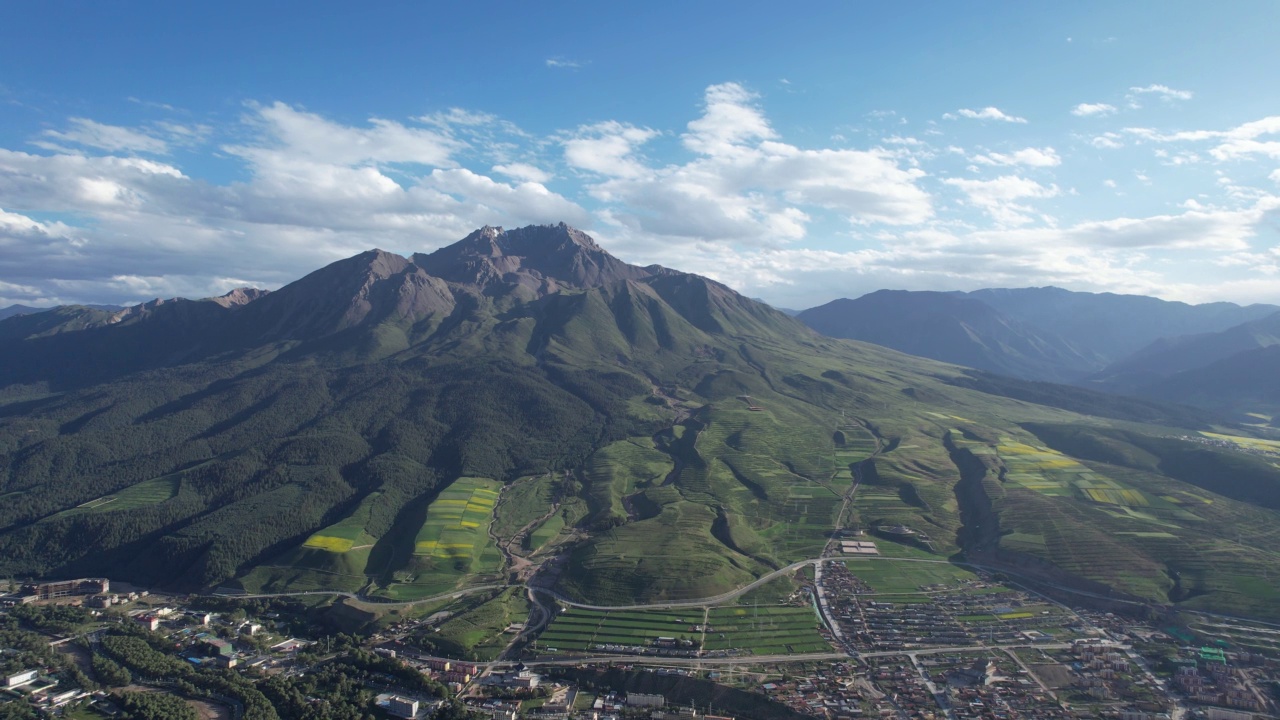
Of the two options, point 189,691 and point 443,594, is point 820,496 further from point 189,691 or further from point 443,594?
point 189,691

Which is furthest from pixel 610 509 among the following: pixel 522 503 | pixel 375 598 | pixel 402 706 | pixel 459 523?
pixel 402 706

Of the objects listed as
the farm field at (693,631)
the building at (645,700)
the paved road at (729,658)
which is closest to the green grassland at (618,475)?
the farm field at (693,631)

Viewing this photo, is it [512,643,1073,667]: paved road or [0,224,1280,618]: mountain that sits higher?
[0,224,1280,618]: mountain

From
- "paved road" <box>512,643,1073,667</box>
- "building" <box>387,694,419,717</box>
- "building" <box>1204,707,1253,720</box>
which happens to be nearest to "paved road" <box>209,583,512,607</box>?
"paved road" <box>512,643,1073,667</box>

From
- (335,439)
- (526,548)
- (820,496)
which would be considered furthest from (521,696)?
(335,439)

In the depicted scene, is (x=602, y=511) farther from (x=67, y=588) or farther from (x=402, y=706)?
(x=67, y=588)

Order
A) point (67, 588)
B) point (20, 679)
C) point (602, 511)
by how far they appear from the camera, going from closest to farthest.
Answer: point (20, 679) < point (67, 588) < point (602, 511)

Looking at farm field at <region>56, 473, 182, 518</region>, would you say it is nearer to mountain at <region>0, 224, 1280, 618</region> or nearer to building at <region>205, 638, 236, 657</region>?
mountain at <region>0, 224, 1280, 618</region>
